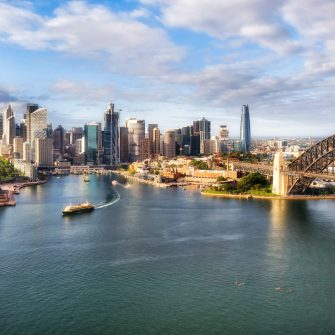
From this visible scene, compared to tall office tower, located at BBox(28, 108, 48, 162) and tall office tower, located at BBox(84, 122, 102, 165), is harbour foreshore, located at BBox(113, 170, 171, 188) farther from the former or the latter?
tall office tower, located at BBox(28, 108, 48, 162)

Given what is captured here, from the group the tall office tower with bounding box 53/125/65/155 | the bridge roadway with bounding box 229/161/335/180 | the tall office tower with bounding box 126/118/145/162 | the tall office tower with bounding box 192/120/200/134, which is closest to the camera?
the bridge roadway with bounding box 229/161/335/180

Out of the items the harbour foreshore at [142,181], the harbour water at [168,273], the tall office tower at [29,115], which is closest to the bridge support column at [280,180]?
the harbour water at [168,273]

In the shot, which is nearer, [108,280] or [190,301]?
[190,301]

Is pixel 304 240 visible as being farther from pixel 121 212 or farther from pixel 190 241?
pixel 121 212

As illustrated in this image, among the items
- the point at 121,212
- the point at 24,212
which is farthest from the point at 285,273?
the point at 24,212

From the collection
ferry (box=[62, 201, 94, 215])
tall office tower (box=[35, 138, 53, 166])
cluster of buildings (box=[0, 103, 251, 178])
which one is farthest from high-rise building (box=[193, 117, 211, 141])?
ferry (box=[62, 201, 94, 215])
